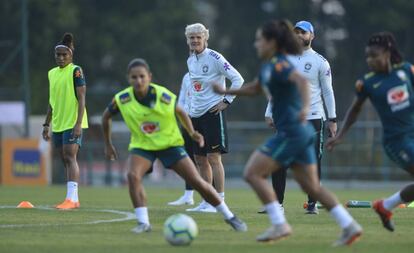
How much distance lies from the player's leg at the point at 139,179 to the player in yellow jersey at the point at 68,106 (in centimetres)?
334

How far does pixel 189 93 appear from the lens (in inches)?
578

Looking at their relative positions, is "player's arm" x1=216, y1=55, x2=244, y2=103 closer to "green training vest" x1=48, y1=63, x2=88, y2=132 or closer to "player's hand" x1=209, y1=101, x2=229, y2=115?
"player's hand" x1=209, y1=101, x2=229, y2=115

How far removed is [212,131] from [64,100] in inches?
82.3

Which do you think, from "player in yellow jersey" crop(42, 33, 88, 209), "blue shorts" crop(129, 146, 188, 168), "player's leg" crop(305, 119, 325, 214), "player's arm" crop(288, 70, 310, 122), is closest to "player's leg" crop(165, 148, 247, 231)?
"blue shorts" crop(129, 146, 188, 168)

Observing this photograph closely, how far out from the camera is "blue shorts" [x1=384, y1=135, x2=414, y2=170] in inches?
420

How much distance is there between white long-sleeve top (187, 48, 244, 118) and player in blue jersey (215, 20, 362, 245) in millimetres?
3855

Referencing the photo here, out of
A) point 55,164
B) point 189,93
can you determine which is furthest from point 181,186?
point 189,93

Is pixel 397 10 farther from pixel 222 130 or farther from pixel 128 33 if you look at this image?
pixel 222 130

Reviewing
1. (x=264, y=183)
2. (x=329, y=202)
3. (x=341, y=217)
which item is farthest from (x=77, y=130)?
(x=341, y=217)

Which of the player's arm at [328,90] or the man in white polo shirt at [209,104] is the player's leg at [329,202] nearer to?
the player's arm at [328,90]

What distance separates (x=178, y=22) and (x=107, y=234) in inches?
1422

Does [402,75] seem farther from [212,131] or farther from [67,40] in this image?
[67,40]

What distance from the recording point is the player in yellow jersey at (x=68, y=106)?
47.3 feet

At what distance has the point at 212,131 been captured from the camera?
1406cm
